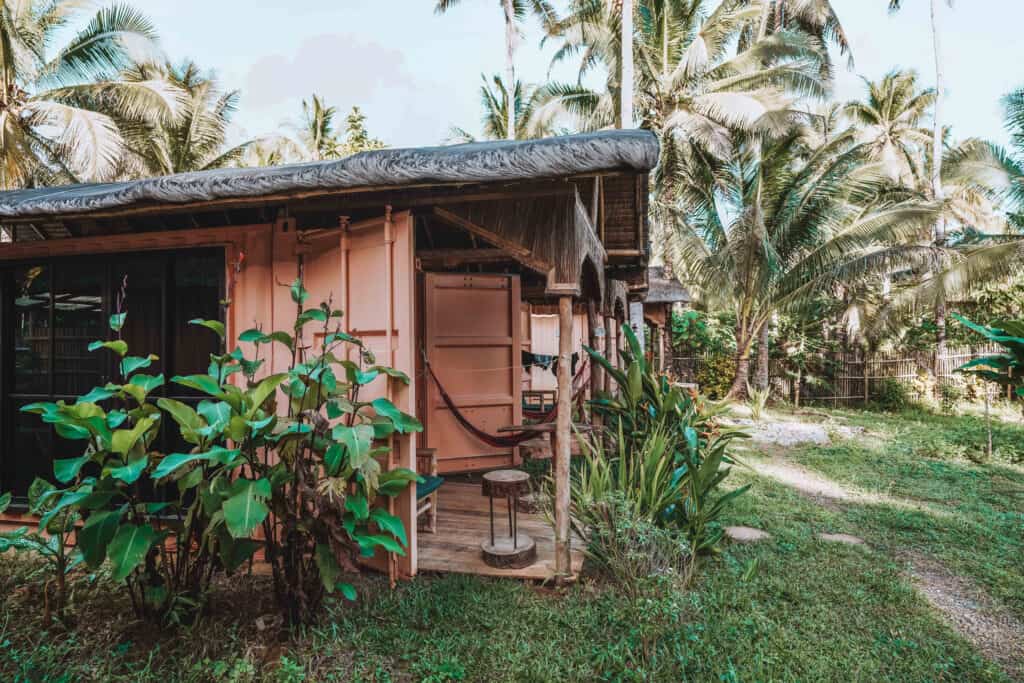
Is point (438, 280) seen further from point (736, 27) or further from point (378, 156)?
point (736, 27)

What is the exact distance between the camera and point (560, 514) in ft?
9.51

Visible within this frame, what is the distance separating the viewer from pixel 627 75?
8.30 metres

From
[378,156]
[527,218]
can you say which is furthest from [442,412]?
[378,156]

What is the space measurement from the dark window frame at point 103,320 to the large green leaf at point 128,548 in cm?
124

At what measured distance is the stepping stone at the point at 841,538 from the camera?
3771 mm

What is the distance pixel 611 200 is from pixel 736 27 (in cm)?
1039

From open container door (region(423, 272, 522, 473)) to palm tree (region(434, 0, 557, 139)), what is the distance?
779 centimetres

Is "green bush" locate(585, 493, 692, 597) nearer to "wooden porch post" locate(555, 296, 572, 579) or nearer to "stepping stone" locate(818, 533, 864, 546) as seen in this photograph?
"wooden porch post" locate(555, 296, 572, 579)

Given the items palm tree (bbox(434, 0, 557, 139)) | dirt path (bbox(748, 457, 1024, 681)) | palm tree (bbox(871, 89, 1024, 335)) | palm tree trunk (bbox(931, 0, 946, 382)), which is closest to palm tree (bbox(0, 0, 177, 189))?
palm tree (bbox(434, 0, 557, 139))

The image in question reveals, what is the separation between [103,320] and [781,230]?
10.6 metres

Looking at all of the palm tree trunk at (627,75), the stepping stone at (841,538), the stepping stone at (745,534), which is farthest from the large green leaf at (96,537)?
the palm tree trunk at (627,75)

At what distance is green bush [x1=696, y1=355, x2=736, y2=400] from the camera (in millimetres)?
12586

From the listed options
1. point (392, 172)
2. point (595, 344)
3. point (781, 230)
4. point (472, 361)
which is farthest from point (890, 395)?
point (392, 172)

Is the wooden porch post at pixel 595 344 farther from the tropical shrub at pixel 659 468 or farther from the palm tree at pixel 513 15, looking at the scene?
the palm tree at pixel 513 15
